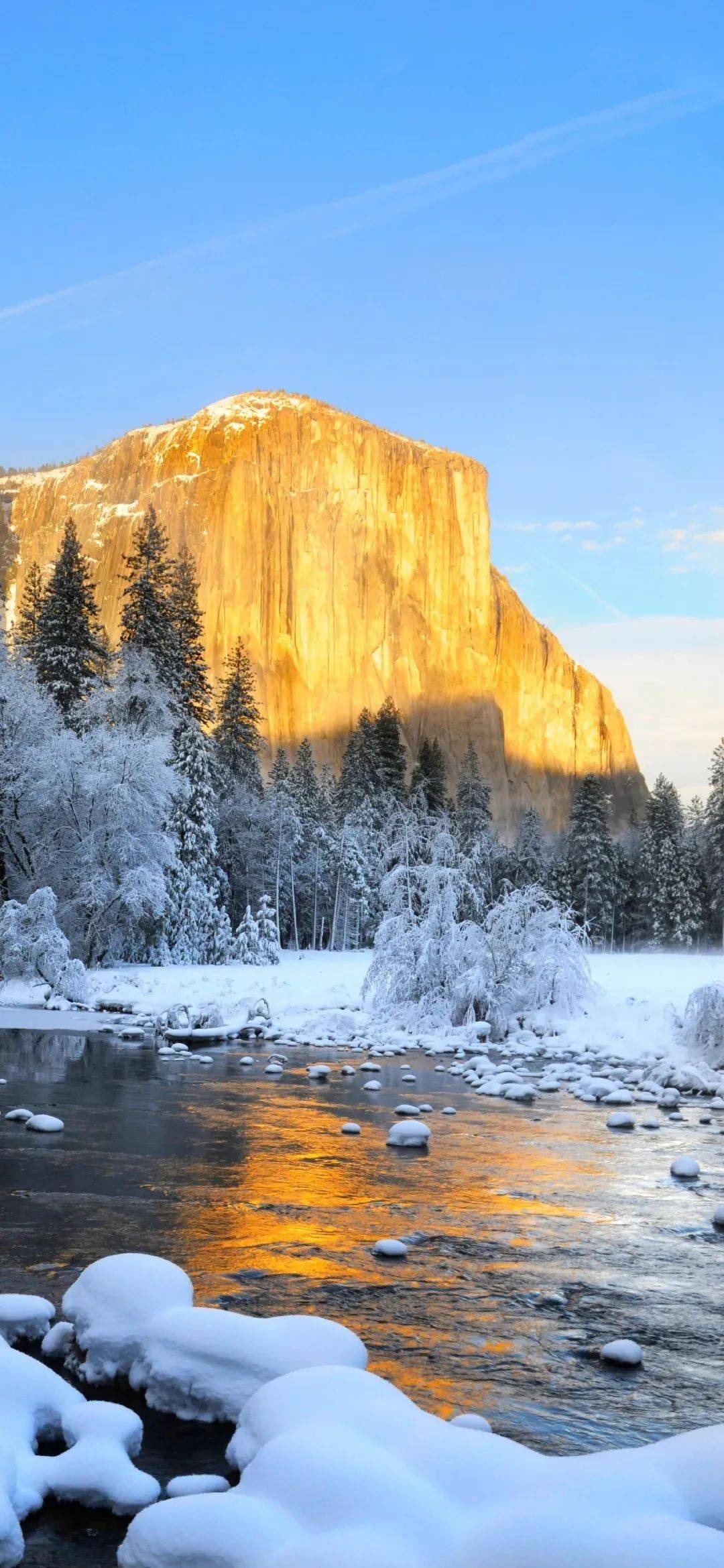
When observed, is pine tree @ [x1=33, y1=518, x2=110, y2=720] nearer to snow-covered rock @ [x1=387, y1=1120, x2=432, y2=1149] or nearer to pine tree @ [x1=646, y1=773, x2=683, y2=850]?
snow-covered rock @ [x1=387, y1=1120, x2=432, y2=1149]

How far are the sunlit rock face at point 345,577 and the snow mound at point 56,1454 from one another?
106837 mm

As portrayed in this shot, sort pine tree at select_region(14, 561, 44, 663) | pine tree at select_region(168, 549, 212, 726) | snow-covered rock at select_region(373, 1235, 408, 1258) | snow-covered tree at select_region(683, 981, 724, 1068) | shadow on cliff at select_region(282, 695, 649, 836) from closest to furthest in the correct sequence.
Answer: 1. snow-covered rock at select_region(373, 1235, 408, 1258)
2. snow-covered tree at select_region(683, 981, 724, 1068)
3. pine tree at select_region(14, 561, 44, 663)
4. pine tree at select_region(168, 549, 212, 726)
5. shadow on cliff at select_region(282, 695, 649, 836)

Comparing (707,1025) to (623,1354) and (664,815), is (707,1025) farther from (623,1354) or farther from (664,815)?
(664,815)

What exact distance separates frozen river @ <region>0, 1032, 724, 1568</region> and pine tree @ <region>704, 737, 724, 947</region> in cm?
5191

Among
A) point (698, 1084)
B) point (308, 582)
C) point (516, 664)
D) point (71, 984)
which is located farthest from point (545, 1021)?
point (516, 664)

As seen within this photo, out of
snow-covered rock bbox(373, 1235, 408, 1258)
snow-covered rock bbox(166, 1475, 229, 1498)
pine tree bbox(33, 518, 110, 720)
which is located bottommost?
snow-covered rock bbox(373, 1235, 408, 1258)

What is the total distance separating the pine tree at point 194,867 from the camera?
1321 inches

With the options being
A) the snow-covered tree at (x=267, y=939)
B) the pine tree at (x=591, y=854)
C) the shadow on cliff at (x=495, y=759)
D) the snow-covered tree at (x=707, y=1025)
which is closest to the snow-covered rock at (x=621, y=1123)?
the snow-covered tree at (x=707, y=1025)

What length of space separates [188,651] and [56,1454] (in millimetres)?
38903

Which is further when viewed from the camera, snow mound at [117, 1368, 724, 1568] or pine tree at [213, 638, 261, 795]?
pine tree at [213, 638, 261, 795]

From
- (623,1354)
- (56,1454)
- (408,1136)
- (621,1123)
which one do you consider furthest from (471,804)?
(56,1454)

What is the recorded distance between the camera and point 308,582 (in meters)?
122

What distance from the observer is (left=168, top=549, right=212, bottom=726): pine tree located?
1598 inches

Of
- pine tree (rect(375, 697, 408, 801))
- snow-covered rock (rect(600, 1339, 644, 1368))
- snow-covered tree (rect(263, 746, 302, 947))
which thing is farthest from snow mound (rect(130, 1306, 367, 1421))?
pine tree (rect(375, 697, 408, 801))
